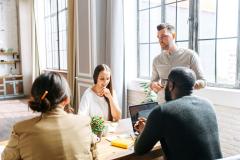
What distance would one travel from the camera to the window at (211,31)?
106 inches

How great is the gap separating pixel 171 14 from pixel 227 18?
82 cm

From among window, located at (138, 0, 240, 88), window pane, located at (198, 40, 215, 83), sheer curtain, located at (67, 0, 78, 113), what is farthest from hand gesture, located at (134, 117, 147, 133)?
sheer curtain, located at (67, 0, 78, 113)

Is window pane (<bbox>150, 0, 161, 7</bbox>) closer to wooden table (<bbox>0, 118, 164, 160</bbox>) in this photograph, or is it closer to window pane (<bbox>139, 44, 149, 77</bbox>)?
window pane (<bbox>139, 44, 149, 77</bbox>)

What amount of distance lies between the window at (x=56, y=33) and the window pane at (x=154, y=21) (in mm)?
3149

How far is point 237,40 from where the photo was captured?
264cm

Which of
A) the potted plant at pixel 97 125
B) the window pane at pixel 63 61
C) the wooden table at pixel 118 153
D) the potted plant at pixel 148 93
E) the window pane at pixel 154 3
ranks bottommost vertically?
the wooden table at pixel 118 153

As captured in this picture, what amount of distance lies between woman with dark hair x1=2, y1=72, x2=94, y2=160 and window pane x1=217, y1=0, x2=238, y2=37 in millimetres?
1958

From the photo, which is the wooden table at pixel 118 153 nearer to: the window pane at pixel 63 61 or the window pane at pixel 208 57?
the window pane at pixel 208 57

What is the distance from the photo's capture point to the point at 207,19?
2.95 metres

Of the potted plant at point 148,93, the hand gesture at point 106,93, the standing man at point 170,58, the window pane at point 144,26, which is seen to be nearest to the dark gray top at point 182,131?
the standing man at point 170,58

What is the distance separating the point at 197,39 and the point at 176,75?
170 cm

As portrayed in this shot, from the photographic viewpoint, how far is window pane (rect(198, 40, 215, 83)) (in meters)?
2.92

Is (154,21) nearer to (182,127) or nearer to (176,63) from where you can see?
(176,63)

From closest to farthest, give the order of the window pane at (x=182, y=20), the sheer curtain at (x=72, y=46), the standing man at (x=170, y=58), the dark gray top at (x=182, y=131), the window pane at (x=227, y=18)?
the dark gray top at (x=182, y=131) < the standing man at (x=170, y=58) < the window pane at (x=227, y=18) < the window pane at (x=182, y=20) < the sheer curtain at (x=72, y=46)
